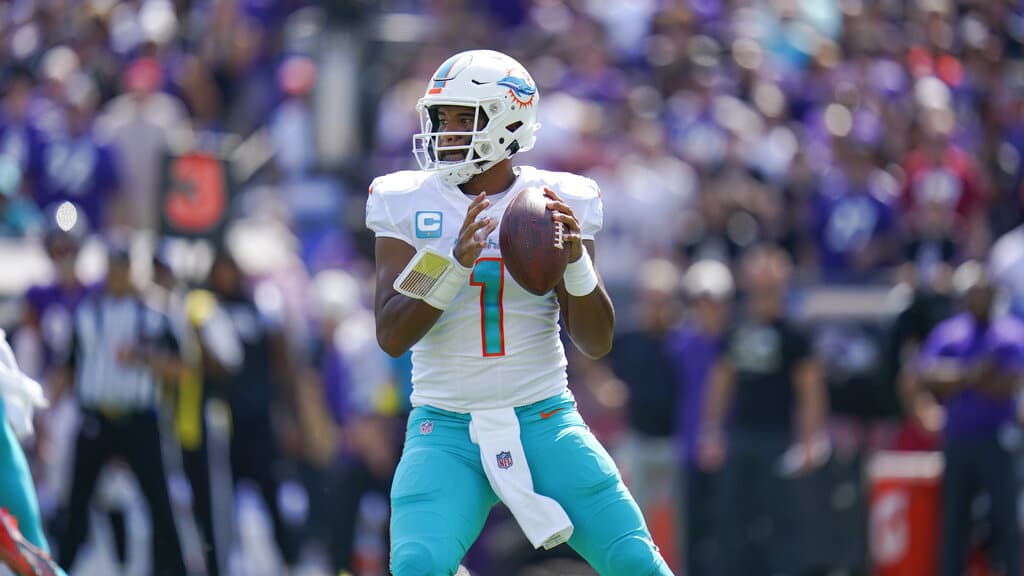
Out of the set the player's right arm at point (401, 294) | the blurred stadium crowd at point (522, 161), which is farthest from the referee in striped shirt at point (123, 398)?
the player's right arm at point (401, 294)

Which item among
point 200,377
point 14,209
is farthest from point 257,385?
point 14,209

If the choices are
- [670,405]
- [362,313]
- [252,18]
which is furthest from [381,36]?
[670,405]

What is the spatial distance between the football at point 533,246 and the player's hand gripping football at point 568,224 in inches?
0.9

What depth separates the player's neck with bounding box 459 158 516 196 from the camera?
4699 millimetres

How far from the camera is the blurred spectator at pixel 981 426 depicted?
851 cm

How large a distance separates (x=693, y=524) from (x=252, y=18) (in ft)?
18.8

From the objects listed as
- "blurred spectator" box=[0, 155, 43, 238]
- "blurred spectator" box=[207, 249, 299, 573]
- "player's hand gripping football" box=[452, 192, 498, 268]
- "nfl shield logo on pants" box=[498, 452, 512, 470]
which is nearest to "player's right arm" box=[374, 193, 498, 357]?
"player's hand gripping football" box=[452, 192, 498, 268]

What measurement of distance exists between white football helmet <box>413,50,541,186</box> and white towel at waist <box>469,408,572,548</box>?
0.69 meters

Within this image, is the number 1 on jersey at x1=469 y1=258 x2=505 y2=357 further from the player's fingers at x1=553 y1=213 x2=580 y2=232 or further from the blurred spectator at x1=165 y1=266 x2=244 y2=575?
the blurred spectator at x1=165 y1=266 x2=244 y2=575

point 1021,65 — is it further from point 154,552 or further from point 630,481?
point 154,552

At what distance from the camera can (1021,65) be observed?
40.1ft

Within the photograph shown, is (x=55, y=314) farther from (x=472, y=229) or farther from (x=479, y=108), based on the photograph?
(x=472, y=229)

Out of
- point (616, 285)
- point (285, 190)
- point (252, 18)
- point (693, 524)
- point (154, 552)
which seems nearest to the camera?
point (154, 552)

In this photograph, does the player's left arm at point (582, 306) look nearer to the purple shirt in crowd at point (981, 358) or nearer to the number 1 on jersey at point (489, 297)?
the number 1 on jersey at point (489, 297)
